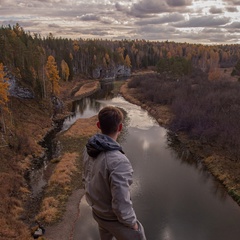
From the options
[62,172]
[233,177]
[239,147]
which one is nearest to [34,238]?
[62,172]

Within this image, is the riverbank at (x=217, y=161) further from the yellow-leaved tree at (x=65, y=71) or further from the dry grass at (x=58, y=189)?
the yellow-leaved tree at (x=65, y=71)

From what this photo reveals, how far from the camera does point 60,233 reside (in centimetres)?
1908

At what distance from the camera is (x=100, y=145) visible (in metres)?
4.02

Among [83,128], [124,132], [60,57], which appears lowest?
[83,128]

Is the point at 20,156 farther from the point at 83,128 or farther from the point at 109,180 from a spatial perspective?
the point at 109,180

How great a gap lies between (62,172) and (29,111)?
2348 cm

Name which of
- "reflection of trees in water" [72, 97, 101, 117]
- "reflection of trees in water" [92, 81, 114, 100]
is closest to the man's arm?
"reflection of trees in water" [72, 97, 101, 117]

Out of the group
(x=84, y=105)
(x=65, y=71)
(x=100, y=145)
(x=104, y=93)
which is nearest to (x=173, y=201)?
(x=100, y=145)

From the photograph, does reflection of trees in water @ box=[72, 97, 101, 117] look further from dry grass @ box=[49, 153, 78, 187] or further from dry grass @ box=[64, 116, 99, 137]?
dry grass @ box=[49, 153, 78, 187]

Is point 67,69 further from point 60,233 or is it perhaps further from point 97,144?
point 97,144

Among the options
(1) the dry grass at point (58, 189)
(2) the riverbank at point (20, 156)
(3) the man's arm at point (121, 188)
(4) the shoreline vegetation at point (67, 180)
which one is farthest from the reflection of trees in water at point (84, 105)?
(3) the man's arm at point (121, 188)

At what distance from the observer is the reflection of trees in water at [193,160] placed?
2531cm

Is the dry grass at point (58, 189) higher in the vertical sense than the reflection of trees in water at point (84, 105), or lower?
higher

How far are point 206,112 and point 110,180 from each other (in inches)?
1694
